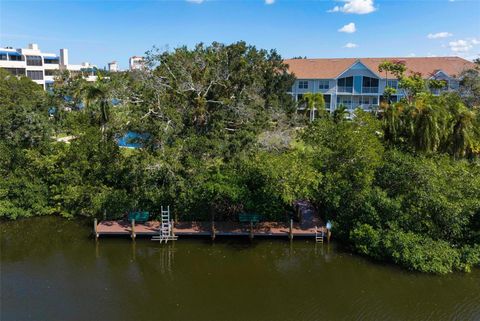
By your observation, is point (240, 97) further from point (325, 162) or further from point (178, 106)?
point (325, 162)

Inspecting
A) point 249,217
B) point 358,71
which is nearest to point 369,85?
point 358,71

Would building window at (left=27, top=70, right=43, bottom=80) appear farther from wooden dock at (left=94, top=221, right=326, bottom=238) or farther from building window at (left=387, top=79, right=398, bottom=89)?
wooden dock at (left=94, top=221, right=326, bottom=238)

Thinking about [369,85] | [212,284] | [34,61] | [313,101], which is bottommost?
[212,284]

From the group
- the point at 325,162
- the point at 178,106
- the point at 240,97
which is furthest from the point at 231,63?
the point at 325,162

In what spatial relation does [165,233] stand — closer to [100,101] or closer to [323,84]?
[100,101]

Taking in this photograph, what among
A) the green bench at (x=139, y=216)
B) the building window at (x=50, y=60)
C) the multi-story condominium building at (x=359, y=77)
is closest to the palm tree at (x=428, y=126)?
the green bench at (x=139, y=216)

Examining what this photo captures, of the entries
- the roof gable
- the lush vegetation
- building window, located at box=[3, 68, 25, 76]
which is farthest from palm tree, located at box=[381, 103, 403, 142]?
building window, located at box=[3, 68, 25, 76]

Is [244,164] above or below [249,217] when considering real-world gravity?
above
